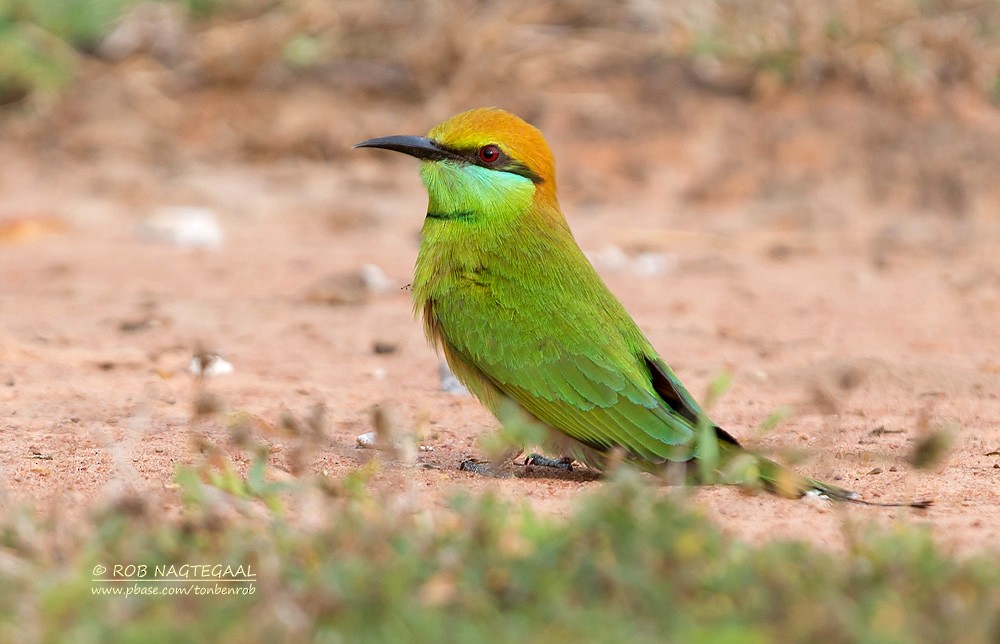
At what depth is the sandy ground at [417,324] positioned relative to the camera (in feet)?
9.75

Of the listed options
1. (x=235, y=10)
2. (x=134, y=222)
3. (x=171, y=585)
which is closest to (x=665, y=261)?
(x=134, y=222)

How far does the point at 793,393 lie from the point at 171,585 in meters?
2.41

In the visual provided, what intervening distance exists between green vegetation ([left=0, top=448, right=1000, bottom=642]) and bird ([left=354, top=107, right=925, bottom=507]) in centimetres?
76

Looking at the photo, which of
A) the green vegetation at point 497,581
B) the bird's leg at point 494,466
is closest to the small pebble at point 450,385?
the bird's leg at point 494,466

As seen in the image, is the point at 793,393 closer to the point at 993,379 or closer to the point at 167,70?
the point at 993,379

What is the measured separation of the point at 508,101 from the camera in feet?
24.0

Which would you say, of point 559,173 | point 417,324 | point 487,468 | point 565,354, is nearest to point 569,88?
point 559,173

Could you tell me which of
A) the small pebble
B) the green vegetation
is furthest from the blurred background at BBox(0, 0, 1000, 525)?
the green vegetation

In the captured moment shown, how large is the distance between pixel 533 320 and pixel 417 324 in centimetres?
164

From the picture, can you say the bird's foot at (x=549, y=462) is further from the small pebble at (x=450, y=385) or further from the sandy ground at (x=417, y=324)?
the small pebble at (x=450, y=385)

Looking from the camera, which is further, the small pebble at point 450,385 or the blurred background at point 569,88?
the blurred background at point 569,88

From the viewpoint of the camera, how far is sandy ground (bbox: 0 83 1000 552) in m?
2.97

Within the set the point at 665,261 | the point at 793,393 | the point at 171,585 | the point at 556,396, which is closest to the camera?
the point at 171,585

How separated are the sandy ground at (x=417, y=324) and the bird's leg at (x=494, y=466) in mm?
56
